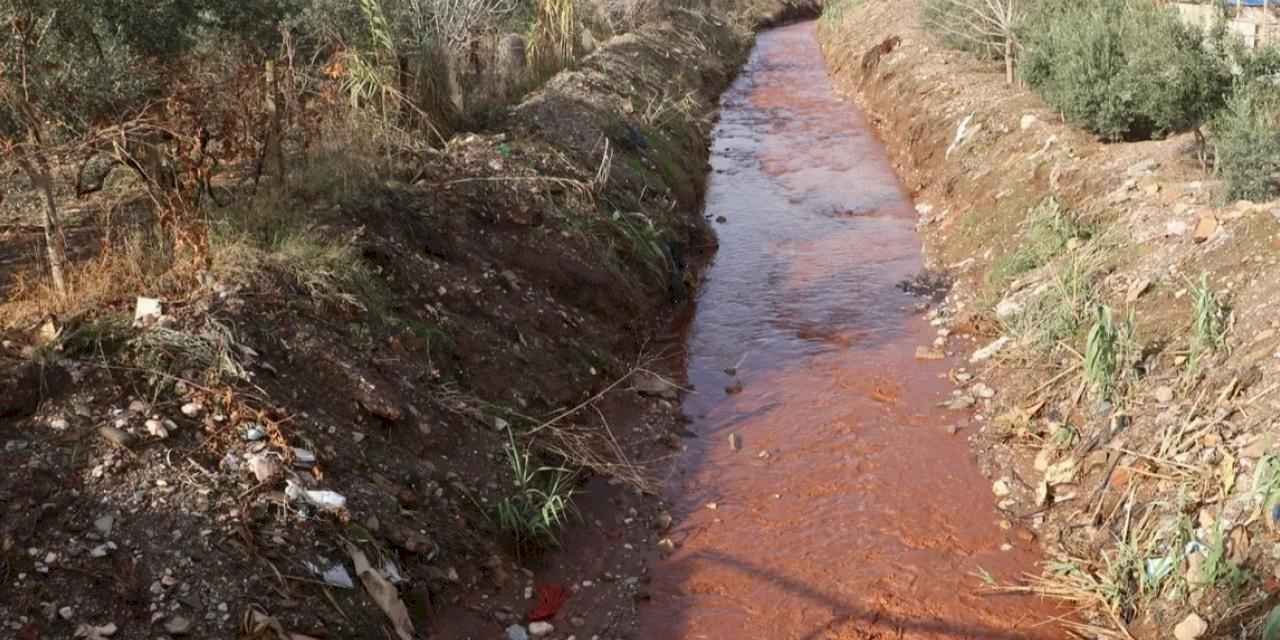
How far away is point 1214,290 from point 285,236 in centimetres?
689

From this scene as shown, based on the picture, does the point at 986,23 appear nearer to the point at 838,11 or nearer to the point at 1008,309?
the point at 1008,309

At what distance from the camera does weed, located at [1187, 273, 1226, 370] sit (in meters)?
6.69

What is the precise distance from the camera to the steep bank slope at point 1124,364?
18.3 ft

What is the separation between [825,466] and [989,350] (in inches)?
90.2

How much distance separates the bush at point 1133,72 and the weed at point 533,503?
24.9ft

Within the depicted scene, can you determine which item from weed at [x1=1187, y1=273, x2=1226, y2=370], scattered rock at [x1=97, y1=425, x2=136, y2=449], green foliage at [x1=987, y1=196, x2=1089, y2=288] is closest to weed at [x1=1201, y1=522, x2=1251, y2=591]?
weed at [x1=1187, y1=273, x2=1226, y2=370]

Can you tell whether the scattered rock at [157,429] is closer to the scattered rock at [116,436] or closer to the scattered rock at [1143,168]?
the scattered rock at [116,436]

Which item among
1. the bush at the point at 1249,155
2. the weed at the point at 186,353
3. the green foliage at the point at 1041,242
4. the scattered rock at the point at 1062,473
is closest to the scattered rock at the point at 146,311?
the weed at the point at 186,353

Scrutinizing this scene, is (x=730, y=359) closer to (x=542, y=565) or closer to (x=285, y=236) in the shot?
(x=542, y=565)

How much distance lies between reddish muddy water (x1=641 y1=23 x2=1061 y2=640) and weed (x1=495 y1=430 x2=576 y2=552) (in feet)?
2.70

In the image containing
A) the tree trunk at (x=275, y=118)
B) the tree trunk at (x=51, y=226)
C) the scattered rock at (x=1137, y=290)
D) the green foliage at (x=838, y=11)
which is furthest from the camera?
the green foliage at (x=838, y=11)

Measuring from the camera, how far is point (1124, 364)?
7273 millimetres

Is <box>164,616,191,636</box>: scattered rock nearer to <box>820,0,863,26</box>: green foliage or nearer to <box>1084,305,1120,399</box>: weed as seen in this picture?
<box>1084,305,1120,399</box>: weed

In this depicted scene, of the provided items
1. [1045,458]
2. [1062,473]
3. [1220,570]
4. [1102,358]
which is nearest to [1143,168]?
[1102,358]
